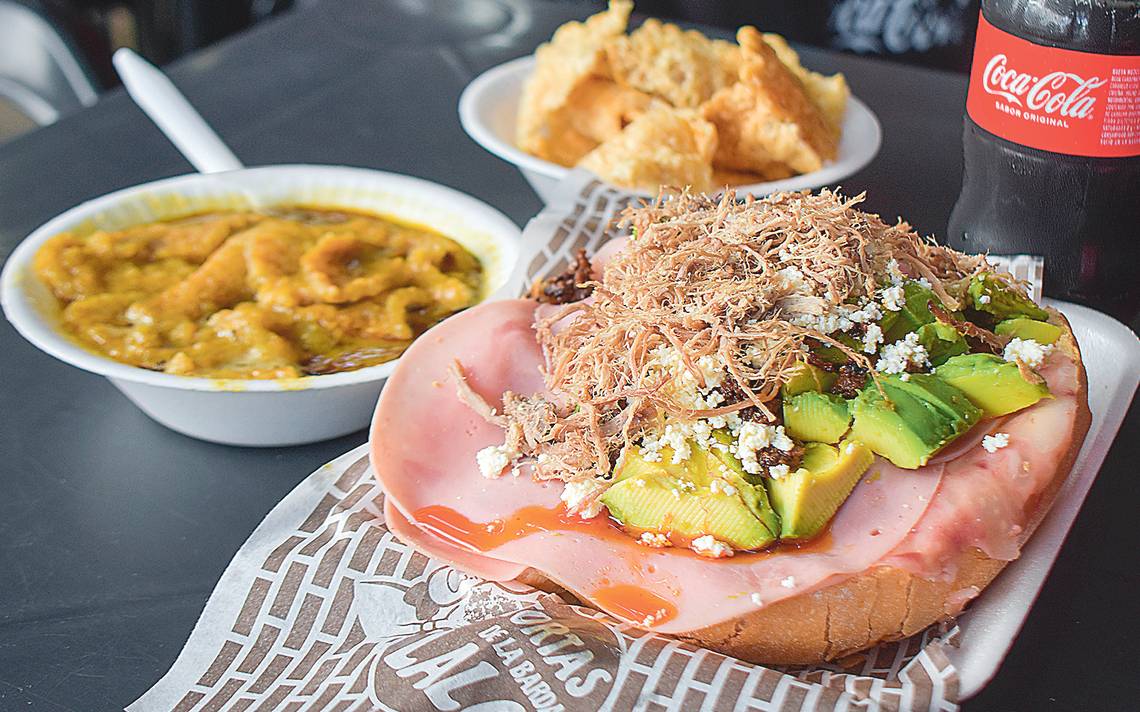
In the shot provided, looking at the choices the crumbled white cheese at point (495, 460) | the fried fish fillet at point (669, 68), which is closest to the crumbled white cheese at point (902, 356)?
the crumbled white cheese at point (495, 460)

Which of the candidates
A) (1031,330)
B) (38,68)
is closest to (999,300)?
(1031,330)

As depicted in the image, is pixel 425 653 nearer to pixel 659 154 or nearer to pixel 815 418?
pixel 815 418

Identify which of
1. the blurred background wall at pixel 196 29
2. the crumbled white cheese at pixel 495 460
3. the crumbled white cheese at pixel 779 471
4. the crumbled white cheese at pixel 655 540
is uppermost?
the crumbled white cheese at pixel 779 471

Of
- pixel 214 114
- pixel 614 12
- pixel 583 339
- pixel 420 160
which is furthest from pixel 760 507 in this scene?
pixel 214 114

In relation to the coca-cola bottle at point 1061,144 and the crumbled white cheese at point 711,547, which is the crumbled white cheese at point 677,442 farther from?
the coca-cola bottle at point 1061,144

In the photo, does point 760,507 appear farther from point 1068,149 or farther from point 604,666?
point 1068,149
